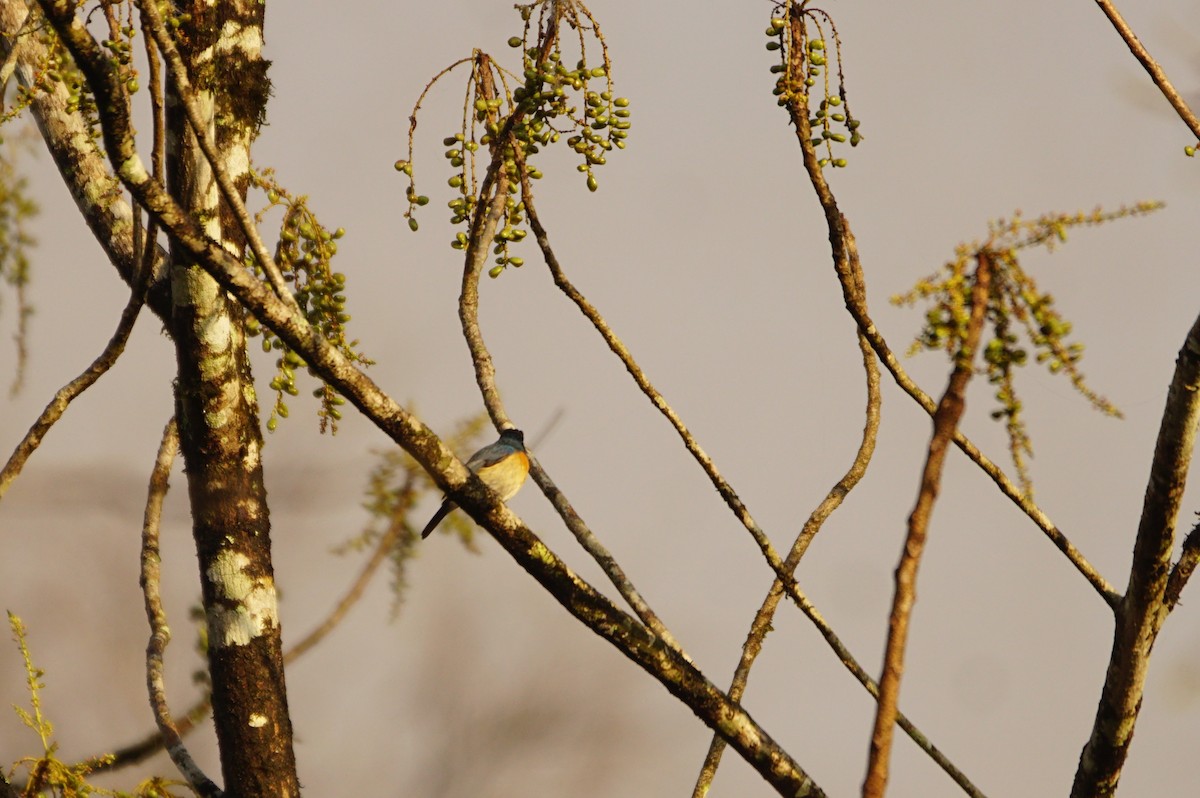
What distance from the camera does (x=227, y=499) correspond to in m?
3.95

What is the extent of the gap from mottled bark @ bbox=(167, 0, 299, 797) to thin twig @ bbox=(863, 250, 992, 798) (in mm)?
2563

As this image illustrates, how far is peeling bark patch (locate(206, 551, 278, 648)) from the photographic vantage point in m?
3.91

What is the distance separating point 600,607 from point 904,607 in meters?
1.07

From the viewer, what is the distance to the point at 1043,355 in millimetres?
1999

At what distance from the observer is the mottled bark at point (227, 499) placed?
3.84m

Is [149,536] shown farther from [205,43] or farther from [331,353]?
[331,353]

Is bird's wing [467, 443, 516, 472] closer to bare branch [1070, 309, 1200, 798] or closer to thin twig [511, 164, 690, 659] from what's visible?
thin twig [511, 164, 690, 659]

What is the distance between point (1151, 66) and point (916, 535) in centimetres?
171

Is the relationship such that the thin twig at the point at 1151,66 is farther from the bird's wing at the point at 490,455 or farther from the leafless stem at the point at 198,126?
the bird's wing at the point at 490,455

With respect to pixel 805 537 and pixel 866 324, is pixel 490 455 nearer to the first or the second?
pixel 805 537

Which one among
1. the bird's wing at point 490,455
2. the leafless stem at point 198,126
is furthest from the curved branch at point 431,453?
the bird's wing at point 490,455

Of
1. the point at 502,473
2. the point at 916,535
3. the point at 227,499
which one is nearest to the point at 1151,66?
the point at 916,535

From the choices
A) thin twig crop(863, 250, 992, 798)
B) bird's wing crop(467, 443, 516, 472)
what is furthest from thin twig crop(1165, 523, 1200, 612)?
bird's wing crop(467, 443, 516, 472)

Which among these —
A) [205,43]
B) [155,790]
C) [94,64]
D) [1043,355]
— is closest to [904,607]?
[1043,355]
